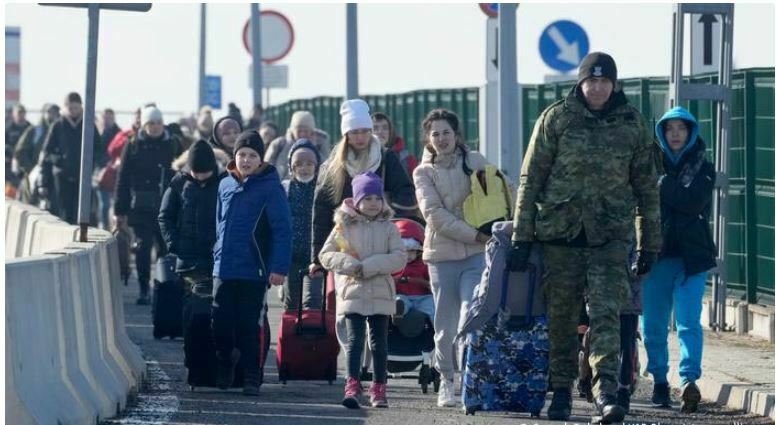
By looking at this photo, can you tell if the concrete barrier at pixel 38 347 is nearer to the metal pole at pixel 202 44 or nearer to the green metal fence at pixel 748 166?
the green metal fence at pixel 748 166

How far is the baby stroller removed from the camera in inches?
595

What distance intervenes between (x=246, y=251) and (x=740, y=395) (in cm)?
304

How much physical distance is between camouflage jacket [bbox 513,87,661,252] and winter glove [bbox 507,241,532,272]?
1.8 inches

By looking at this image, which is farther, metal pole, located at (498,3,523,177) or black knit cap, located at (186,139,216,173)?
metal pole, located at (498,3,523,177)

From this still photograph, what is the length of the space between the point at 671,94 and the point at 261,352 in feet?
15.0

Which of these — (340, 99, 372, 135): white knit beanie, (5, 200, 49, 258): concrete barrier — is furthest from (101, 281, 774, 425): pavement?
(5, 200, 49, 258): concrete barrier

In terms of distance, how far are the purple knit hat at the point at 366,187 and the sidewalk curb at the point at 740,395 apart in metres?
2.41

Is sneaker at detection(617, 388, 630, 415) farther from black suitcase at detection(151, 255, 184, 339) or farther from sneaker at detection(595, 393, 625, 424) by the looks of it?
black suitcase at detection(151, 255, 184, 339)

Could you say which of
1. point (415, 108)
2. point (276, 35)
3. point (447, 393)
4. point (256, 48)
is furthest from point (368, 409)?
point (256, 48)

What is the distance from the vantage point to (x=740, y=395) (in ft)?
46.6

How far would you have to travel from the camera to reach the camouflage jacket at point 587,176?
12.9 m

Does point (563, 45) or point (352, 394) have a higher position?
point (563, 45)

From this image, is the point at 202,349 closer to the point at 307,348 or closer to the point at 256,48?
the point at 307,348

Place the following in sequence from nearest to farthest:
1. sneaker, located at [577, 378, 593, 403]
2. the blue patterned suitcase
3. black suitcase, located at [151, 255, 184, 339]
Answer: the blue patterned suitcase
sneaker, located at [577, 378, 593, 403]
black suitcase, located at [151, 255, 184, 339]
